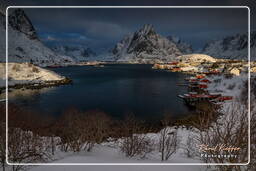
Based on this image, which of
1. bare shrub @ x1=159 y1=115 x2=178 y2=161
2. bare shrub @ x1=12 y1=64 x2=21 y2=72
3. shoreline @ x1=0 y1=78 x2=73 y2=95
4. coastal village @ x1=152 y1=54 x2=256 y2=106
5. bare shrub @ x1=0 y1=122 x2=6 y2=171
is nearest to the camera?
bare shrub @ x1=0 y1=122 x2=6 y2=171

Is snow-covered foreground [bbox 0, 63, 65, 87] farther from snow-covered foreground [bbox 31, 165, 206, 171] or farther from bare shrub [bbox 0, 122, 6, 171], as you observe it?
snow-covered foreground [bbox 31, 165, 206, 171]

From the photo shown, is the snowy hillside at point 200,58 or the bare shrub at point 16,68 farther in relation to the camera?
the bare shrub at point 16,68

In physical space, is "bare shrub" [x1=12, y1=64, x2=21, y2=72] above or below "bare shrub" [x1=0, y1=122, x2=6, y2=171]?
above

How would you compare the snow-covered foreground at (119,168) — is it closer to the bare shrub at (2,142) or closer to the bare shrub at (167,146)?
the bare shrub at (2,142)

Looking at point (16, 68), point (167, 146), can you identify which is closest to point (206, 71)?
point (16, 68)

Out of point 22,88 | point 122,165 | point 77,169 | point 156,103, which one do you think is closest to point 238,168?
point 122,165

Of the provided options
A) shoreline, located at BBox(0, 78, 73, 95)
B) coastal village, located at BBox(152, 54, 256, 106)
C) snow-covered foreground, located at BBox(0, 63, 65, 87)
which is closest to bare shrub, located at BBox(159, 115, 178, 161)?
coastal village, located at BBox(152, 54, 256, 106)

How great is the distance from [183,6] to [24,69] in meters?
31.6

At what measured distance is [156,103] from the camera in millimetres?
17812

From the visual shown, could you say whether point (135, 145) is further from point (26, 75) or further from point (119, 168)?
point (26, 75)

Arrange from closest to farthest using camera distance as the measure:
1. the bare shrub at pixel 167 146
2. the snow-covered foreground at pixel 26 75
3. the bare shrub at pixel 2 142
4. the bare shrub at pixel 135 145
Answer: the bare shrub at pixel 2 142
the bare shrub at pixel 167 146
the bare shrub at pixel 135 145
the snow-covered foreground at pixel 26 75

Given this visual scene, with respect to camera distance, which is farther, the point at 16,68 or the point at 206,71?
the point at 206,71

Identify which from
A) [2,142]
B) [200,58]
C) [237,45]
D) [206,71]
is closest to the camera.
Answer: [2,142]

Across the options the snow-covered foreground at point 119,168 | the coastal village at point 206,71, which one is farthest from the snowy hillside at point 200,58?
the snow-covered foreground at point 119,168
